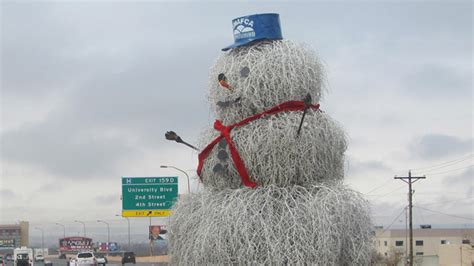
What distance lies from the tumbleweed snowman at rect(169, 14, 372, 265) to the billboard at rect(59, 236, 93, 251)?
82029 mm

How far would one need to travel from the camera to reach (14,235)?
10288 cm

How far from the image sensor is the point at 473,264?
46.6 meters

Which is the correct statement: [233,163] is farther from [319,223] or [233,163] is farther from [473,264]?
[473,264]

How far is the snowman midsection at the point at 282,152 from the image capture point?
10.1 metres

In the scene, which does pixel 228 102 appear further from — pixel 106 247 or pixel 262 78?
pixel 106 247

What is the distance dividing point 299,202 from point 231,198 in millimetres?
863

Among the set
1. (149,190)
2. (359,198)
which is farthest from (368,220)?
(149,190)

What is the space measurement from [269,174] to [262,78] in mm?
1259

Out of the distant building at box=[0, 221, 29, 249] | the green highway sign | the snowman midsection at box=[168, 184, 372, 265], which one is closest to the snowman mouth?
the snowman midsection at box=[168, 184, 372, 265]

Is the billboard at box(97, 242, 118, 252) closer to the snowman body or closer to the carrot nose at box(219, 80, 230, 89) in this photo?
the snowman body

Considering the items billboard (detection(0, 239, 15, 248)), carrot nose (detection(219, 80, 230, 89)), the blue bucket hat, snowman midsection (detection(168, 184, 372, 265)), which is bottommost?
billboard (detection(0, 239, 15, 248))

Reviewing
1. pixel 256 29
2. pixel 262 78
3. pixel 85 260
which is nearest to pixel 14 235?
pixel 85 260

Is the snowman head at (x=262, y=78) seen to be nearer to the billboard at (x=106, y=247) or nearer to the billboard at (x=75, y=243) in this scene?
the billboard at (x=75, y=243)

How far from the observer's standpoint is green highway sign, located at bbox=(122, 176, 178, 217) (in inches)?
961
